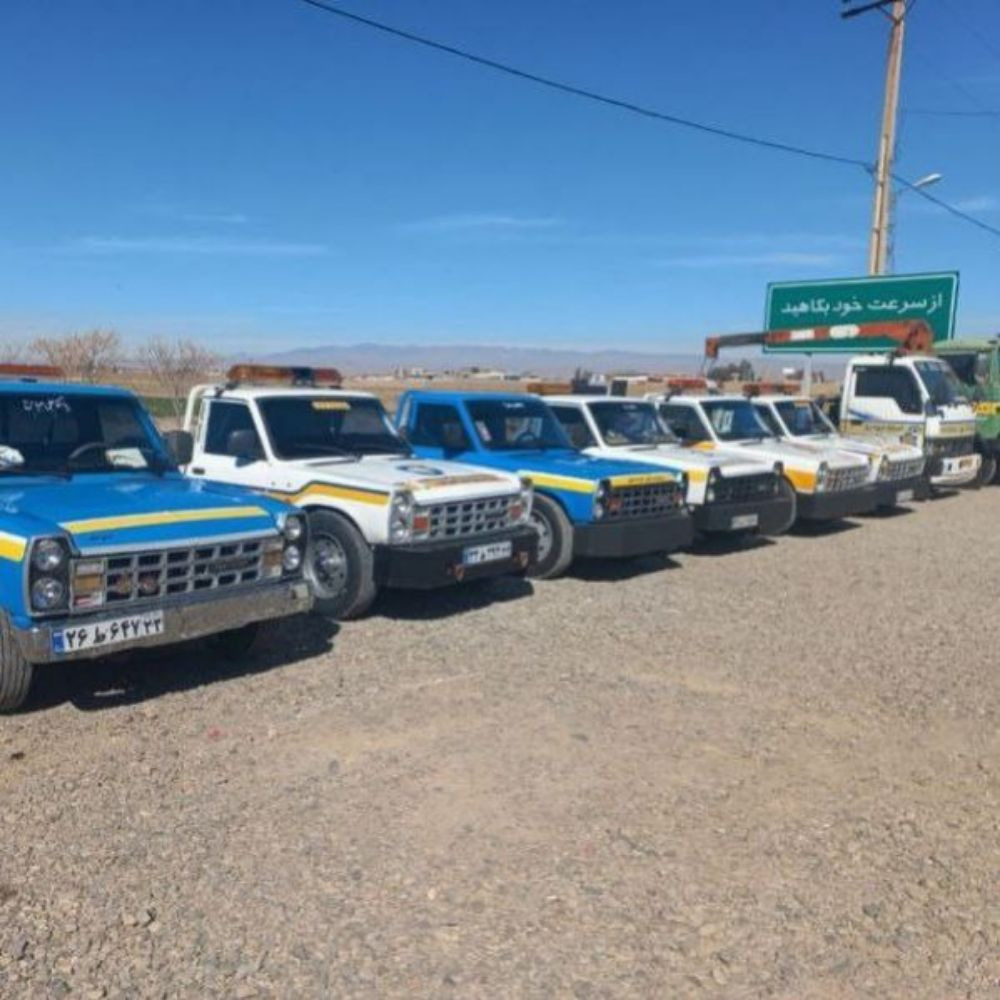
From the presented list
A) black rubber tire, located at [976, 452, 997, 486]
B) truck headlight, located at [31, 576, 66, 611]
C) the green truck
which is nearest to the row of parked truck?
truck headlight, located at [31, 576, 66, 611]

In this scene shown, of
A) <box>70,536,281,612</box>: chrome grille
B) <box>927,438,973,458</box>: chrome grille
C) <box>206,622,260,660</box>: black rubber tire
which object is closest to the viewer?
<box>70,536,281,612</box>: chrome grille

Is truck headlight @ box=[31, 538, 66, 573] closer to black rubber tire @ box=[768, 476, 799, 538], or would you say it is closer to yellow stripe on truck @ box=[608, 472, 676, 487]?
yellow stripe on truck @ box=[608, 472, 676, 487]

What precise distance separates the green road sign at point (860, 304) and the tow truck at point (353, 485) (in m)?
15.1

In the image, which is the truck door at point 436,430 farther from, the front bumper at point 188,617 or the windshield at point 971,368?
the windshield at point 971,368

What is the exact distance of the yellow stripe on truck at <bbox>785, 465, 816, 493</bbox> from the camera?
1202 centimetres

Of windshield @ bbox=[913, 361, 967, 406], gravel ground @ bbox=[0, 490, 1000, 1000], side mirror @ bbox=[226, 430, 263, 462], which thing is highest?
windshield @ bbox=[913, 361, 967, 406]

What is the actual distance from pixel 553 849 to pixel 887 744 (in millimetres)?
2203

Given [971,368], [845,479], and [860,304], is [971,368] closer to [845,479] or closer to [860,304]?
[860,304]

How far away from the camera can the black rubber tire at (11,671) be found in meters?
4.92

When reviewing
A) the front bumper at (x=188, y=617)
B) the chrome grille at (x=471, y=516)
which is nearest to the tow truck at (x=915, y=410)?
the chrome grille at (x=471, y=516)

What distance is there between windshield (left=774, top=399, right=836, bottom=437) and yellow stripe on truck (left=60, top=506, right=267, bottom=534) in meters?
10.1

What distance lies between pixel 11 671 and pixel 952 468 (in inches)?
587

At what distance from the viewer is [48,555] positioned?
4.92 meters

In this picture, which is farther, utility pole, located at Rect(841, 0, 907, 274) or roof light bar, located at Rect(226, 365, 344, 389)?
utility pole, located at Rect(841, 0, 907, 274)
